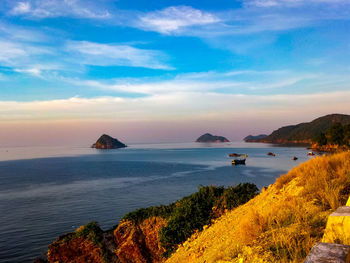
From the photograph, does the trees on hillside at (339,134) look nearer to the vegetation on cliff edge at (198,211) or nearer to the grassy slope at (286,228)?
the vegetation on cliff edge at (198,211)

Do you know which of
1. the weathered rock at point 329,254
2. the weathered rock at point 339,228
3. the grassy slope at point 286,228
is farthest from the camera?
the grassy slope at point 286,228

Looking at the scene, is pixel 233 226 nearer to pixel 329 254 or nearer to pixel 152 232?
pixel 329 254

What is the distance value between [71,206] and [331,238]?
40274mm

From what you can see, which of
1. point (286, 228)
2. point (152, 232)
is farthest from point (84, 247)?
point (286, 228)

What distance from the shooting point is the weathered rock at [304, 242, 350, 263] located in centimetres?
281

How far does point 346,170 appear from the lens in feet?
31.1

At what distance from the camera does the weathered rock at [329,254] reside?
2811 mm

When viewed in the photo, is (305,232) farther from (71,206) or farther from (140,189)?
(140,189)

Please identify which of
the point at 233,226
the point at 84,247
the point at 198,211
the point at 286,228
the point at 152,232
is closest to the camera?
the point at 286,228

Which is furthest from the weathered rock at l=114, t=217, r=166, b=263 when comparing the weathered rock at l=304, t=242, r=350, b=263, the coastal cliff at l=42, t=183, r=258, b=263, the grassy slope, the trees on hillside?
the trees on hillside

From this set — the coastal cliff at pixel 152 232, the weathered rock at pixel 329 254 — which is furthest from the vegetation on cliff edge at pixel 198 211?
the weathered rock at pixel 329 254

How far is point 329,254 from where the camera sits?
2936 mm

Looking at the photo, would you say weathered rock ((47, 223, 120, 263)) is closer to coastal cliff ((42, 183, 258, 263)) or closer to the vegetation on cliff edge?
coastal cliff ((42, 183, 258, 263))

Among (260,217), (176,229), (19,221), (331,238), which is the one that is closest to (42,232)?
→ (19,221)
